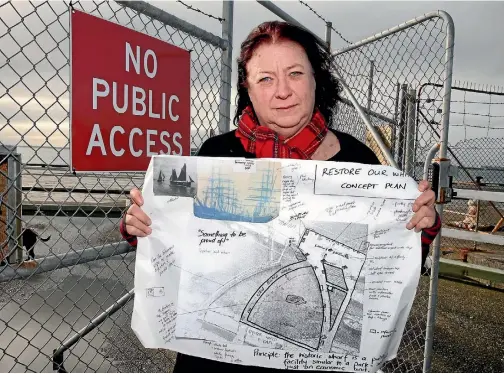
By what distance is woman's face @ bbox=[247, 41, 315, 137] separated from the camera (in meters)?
1.73

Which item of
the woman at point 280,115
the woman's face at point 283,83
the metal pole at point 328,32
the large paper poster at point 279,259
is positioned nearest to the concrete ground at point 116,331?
the large paper poster at point 279,259

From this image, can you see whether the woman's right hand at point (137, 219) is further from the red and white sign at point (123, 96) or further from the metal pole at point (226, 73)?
the metal pole at point (226, 73)

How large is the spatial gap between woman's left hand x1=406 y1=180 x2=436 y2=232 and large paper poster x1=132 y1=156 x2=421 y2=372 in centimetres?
3

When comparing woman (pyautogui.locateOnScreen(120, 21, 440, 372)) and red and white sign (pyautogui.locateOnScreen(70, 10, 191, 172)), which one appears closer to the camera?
woman (pyautogui.locateOnScreen(120, 21, 440, 372))

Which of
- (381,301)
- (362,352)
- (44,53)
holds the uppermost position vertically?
(44,53)

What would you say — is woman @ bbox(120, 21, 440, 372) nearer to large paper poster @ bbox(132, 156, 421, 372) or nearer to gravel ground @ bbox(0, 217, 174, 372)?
large paper poster @ bbox(132, 156, 421, 372)

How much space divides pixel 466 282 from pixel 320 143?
5190 millimetres

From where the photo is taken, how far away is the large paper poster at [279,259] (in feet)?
5.25

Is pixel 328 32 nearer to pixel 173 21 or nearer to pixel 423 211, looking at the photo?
pixel 173 21

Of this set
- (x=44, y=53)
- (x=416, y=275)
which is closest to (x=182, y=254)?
(x=416, y=275)

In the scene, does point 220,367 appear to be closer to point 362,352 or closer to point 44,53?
point 362,352

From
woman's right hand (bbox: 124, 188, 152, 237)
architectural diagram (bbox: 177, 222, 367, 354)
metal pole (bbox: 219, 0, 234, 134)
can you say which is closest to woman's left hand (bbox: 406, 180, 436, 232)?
architectural diagram (bbox: 177, 222, 367, 354)

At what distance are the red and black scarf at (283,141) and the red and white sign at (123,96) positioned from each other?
0.68 meters

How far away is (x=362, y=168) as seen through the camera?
63.6 inches
